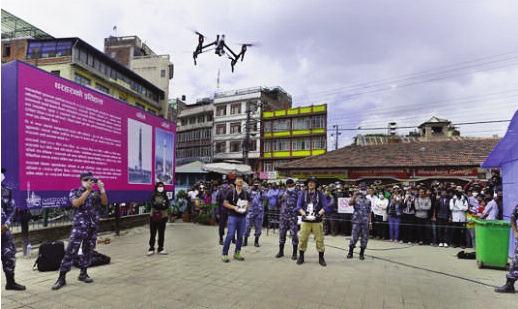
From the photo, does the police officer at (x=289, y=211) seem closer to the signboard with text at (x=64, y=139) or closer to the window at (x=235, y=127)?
the signboard with text at (x=64, y=139)

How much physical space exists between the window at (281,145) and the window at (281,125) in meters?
1.53

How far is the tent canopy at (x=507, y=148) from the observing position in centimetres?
859

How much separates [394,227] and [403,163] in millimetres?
14382

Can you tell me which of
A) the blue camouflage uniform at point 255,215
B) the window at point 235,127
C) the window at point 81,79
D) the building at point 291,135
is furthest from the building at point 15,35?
the blue camouflage uniform at point 255,215

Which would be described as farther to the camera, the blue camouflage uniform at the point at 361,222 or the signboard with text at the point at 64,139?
the blue camouflage uniform at the point at 361,222

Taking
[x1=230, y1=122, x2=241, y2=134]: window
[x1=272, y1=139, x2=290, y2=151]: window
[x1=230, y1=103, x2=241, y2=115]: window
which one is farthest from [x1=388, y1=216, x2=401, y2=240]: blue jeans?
[x1=230, y1=103, x2=241, y2=115]: window

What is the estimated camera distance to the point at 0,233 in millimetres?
4734

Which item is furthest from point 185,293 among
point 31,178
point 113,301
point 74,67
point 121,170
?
point 74,67

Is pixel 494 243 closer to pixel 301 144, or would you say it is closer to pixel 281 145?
pixel 301 144

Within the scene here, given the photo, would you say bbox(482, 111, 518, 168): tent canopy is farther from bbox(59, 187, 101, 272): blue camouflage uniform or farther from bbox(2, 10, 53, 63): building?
bbox(2, 10, 53, 63): building

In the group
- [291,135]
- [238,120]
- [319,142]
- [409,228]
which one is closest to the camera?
[409,228]

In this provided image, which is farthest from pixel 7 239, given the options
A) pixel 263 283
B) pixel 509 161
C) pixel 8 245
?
pixel 509 161

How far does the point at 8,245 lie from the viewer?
5301 millimetres

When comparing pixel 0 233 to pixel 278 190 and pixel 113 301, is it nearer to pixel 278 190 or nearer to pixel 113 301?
pixel 113 301
